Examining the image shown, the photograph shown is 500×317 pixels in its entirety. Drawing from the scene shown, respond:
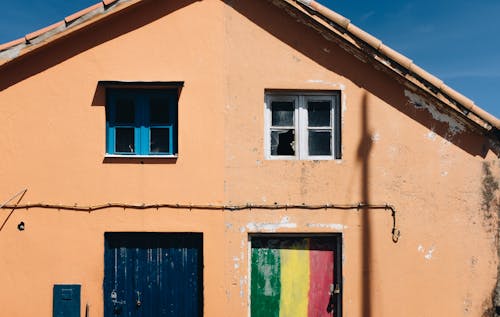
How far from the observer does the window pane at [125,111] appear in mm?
7809

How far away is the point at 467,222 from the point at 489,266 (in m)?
0.76

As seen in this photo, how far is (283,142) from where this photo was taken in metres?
7.92

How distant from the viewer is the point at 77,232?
7.52 m

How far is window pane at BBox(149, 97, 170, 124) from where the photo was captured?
7832 mm

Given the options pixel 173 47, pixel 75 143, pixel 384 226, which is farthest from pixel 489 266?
pixel 75 143

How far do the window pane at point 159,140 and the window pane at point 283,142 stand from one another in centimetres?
168

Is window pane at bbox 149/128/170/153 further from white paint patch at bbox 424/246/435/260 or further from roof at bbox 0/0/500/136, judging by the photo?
white paint patch at bbox 424/246/435/260

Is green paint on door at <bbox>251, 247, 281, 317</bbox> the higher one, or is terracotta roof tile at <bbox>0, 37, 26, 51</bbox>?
terracotta roof tile at <bbox>0, 37, 26, 51</bbox>

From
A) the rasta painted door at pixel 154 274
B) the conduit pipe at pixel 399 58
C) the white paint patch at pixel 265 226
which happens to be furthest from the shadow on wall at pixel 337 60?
the rasta painted door at pixel 154 274

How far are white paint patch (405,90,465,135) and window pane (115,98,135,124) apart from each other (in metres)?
4.35

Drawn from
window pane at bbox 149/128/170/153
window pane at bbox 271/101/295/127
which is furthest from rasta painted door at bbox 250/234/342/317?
window pane at bbox 149/128/170/153

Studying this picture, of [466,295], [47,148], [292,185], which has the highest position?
[47,148]

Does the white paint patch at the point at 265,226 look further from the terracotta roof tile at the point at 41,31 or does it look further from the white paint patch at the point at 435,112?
the terracotta roof tile at the point at 41,31

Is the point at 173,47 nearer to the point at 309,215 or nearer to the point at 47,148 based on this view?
the point at 47,148
